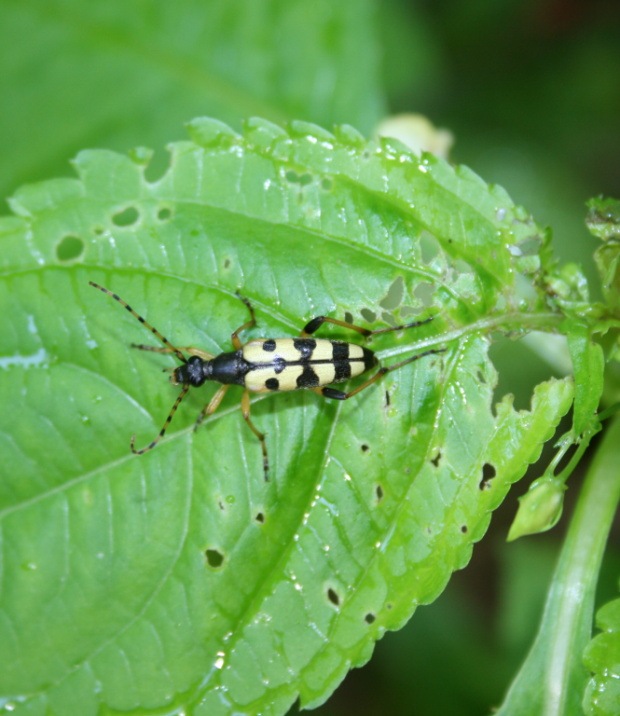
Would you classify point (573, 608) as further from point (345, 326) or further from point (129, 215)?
point (129, 215)

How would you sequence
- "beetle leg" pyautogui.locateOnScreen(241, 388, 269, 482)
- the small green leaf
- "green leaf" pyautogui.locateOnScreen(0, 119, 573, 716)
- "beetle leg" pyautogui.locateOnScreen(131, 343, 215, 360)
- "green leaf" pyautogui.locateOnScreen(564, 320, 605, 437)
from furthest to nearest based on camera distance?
"beetle leg" pyautogui.locateOnScreen(131, 343, 215, 360), "beetle leg" pyautogui.locateOnScreen(241, 388, 269, 482), "green leaf" pyautogui.locateOnScreen(0, 119, 573, 716), "green leaf" pyautogui.locateOnScreen(564, 320, 605, 437), the small green leaf

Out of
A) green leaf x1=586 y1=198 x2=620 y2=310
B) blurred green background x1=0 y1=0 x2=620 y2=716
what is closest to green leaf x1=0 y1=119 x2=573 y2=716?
green leaf x1=586 y1=198 x2=620 y2=310

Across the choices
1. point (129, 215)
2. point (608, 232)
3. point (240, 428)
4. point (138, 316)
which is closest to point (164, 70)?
point (129, 215)

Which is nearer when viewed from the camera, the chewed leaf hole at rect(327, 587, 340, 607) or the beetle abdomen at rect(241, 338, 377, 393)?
the chewed leaf hole at rect(327, 587, 340, 607)

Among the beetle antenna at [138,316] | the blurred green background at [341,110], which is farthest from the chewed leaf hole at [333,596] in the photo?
the blurred green background at [341,110]

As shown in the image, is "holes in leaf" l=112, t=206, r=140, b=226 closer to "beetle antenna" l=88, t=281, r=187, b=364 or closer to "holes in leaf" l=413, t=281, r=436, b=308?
"beetle antenna" l=88, t=281, r=187, b=364

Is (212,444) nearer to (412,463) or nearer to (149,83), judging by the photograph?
(412,463)
